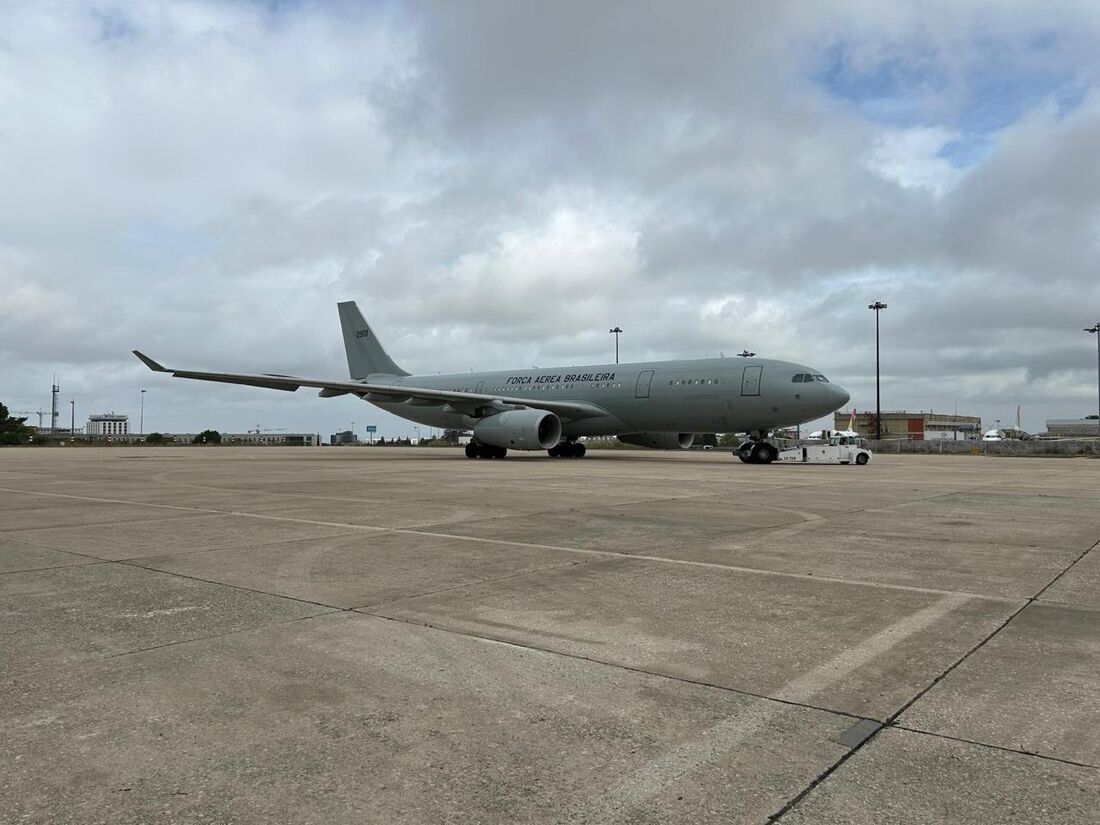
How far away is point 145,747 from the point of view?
283 cm

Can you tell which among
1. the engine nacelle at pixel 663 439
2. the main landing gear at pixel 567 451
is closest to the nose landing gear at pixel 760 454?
the engine nacelle at pixel 663 439

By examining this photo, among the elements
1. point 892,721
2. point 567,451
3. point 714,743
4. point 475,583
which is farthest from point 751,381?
point 714,743

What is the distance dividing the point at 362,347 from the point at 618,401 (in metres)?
15.8

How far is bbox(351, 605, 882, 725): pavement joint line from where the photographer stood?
10.5 ft

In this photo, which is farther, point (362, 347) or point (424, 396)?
point (362, 347)

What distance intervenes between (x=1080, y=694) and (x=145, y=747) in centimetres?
396

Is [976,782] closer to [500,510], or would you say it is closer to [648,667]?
[648,667]

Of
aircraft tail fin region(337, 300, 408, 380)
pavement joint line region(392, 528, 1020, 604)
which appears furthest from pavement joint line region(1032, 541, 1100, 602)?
aircraft tail fin region(337, 300, 408, 380)

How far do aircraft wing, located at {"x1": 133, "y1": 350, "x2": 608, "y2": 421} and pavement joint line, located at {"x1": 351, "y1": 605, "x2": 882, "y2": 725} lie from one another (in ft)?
72.3

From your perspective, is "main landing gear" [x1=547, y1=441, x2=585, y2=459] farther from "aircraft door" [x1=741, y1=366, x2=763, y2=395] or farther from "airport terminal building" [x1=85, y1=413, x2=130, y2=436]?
"airport terminal building" [x1=85, y1=413, x2=130, y2=436]

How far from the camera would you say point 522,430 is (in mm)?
26531

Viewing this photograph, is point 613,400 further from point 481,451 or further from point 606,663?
point 606,663

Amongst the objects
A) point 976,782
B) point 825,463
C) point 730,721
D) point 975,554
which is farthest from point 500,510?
point 825,463

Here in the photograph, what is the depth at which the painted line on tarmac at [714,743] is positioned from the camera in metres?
2.42
